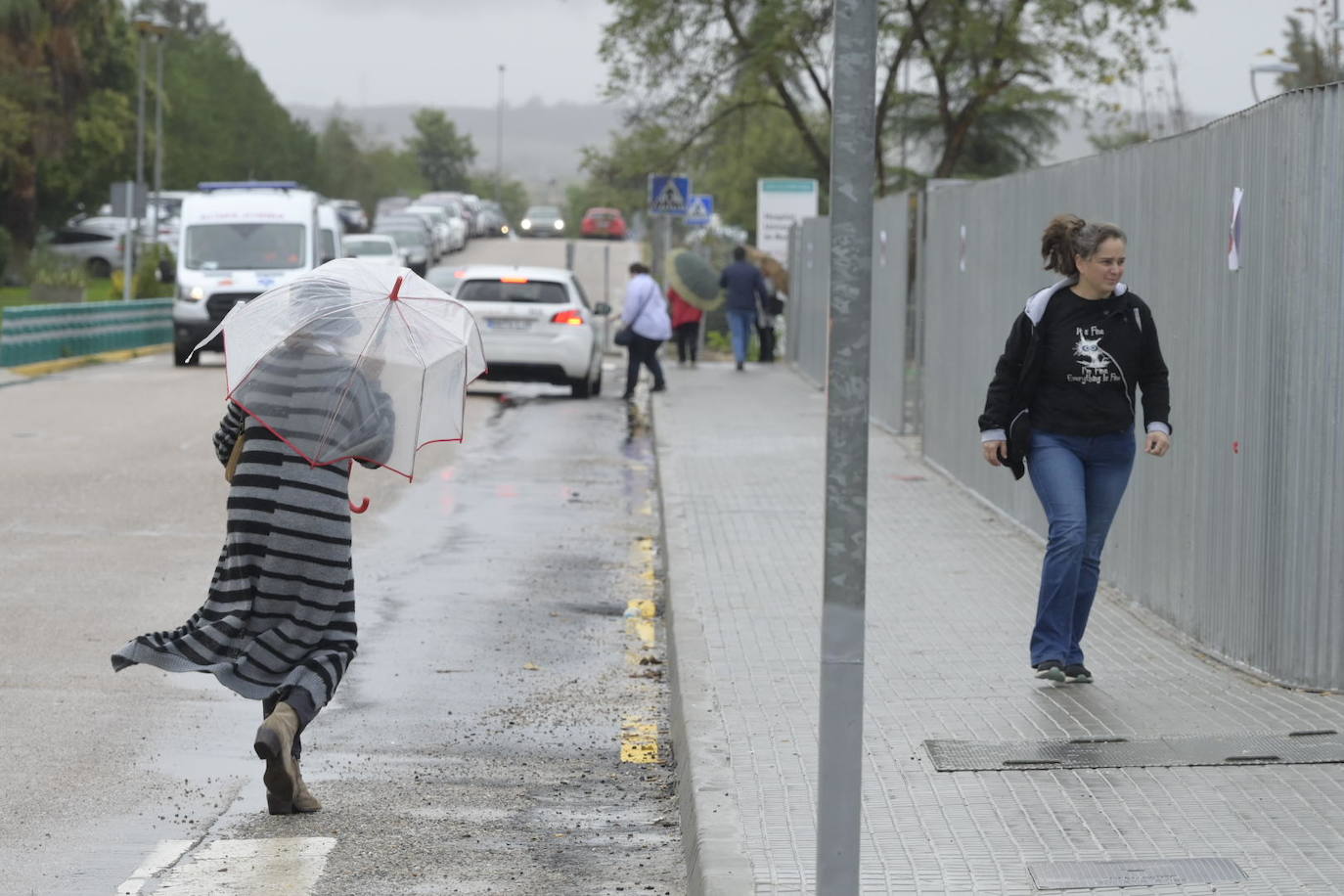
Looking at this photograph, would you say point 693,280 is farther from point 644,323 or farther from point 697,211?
point 697,211

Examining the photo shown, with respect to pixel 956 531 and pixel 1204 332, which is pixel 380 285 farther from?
pixel 956 531

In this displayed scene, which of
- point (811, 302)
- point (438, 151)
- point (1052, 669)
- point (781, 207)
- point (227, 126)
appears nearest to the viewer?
point (1052, 669)

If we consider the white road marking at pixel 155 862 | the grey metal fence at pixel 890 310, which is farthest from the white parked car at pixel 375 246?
the white road marking at pixel 155 862

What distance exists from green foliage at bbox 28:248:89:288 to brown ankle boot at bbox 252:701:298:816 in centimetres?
3302

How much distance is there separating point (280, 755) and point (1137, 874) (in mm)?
2426

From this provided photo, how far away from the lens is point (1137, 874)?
521 centimetres

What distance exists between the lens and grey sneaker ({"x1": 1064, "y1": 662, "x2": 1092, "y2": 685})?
25.2 ft

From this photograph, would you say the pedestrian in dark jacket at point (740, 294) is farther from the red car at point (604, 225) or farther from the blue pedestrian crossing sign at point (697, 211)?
the red car at point (604, 225)

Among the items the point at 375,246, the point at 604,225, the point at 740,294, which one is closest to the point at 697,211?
the point at 740,294

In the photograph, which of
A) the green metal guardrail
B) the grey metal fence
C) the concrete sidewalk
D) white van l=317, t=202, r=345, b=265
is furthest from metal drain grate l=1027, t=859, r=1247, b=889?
white van l=317, t=202, r=345, b=265

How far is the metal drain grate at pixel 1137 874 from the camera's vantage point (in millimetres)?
5129

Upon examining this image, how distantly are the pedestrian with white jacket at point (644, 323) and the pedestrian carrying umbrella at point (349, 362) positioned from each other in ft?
58.0

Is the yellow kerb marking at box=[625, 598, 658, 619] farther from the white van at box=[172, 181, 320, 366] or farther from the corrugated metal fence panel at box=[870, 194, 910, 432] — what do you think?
the white van at box=[172, 181, 320, 366]

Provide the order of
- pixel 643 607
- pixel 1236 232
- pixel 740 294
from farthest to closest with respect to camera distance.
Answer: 1. pixel 740 294
2. pixel 643 607
3. pixel 1236 232
